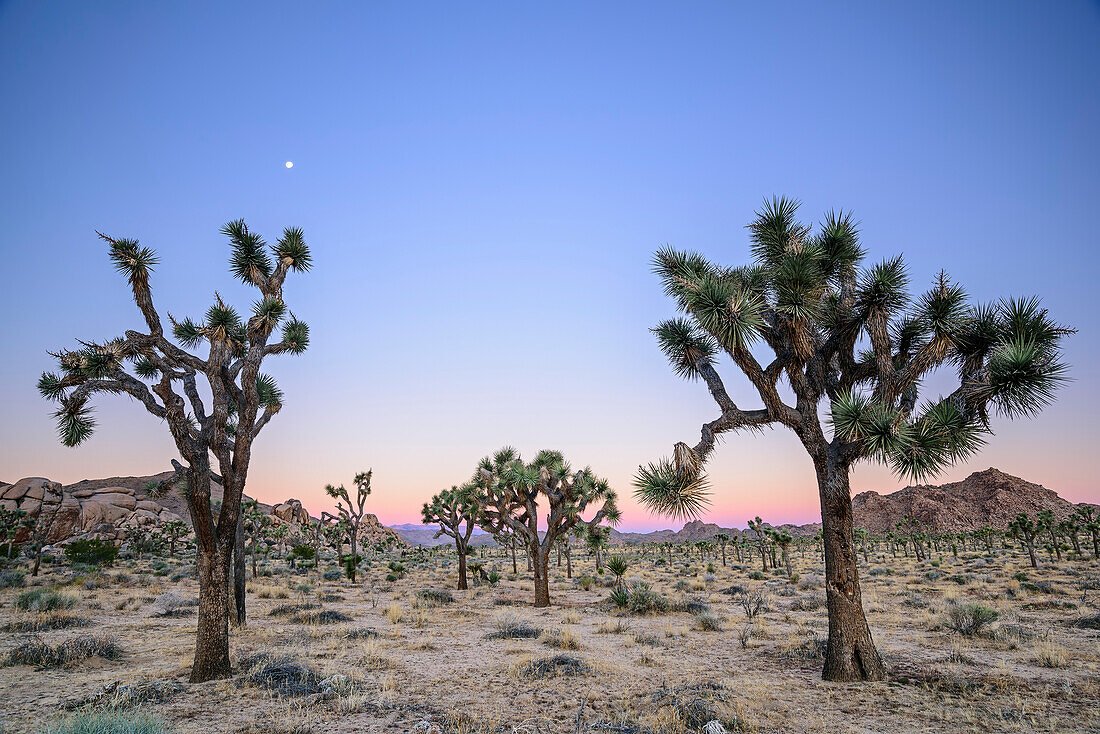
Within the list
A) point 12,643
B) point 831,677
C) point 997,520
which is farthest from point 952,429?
point 997,520

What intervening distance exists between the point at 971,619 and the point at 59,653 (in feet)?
73.2

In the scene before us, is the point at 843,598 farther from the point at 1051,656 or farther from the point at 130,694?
the point at 130,694

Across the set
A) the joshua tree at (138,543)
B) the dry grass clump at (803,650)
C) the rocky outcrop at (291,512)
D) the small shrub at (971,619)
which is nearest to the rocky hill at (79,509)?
the joshua tree at (138,543)

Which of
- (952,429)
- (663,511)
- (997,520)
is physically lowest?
(997,520)

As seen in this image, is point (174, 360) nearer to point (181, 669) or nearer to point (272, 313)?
point (272, 313)

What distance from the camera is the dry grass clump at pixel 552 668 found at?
10.7m

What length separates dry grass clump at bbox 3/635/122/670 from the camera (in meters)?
10.9

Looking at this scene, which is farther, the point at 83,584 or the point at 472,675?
the point at 83,584

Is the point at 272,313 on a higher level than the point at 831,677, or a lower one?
higher

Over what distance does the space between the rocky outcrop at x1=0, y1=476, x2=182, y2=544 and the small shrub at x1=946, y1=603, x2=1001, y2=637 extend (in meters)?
68.0

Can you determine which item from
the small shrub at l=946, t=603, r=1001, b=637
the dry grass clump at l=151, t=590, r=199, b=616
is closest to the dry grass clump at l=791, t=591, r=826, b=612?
the small shrub at l=946, t=603, r=1001, b=637

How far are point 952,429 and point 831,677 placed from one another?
498cm

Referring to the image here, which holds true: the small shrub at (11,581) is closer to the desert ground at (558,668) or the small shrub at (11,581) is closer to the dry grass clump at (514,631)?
the desert ground at (558,668)

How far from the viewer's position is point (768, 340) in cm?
1059
